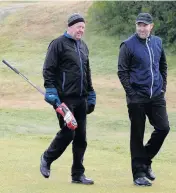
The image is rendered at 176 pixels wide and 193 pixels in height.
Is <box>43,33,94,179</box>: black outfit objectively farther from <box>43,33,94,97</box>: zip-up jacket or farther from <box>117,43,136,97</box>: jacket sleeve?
<box>117,43,136,97</box>: jacket sleeve

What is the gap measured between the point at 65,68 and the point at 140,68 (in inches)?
34.8

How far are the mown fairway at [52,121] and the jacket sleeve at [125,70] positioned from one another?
1.14 m

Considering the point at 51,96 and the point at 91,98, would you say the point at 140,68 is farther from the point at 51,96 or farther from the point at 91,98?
the point at 51,96

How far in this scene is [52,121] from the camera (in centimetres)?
1870

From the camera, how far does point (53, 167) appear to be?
9.41m

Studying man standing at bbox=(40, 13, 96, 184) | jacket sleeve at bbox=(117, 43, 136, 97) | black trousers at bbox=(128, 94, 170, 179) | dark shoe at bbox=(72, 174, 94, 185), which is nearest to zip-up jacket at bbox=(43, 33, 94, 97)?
man standing at bbox=(40, 13, 96, 184)

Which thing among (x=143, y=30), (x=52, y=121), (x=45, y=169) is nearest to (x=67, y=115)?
(x=45, y=169)

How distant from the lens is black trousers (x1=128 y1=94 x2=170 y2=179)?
8.05 meters

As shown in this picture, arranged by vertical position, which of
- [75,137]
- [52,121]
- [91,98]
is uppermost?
[91,98]

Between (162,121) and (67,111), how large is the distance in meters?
1.22

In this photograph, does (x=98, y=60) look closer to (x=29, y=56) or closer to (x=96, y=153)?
(x=29, y=56)

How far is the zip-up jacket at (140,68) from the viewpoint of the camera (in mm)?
7957

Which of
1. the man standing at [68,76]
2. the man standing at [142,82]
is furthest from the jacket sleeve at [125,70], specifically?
the man standing at [68,76]

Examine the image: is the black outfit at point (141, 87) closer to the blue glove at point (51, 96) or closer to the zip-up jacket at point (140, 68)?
the zip-up jacket at point (140, 68)
